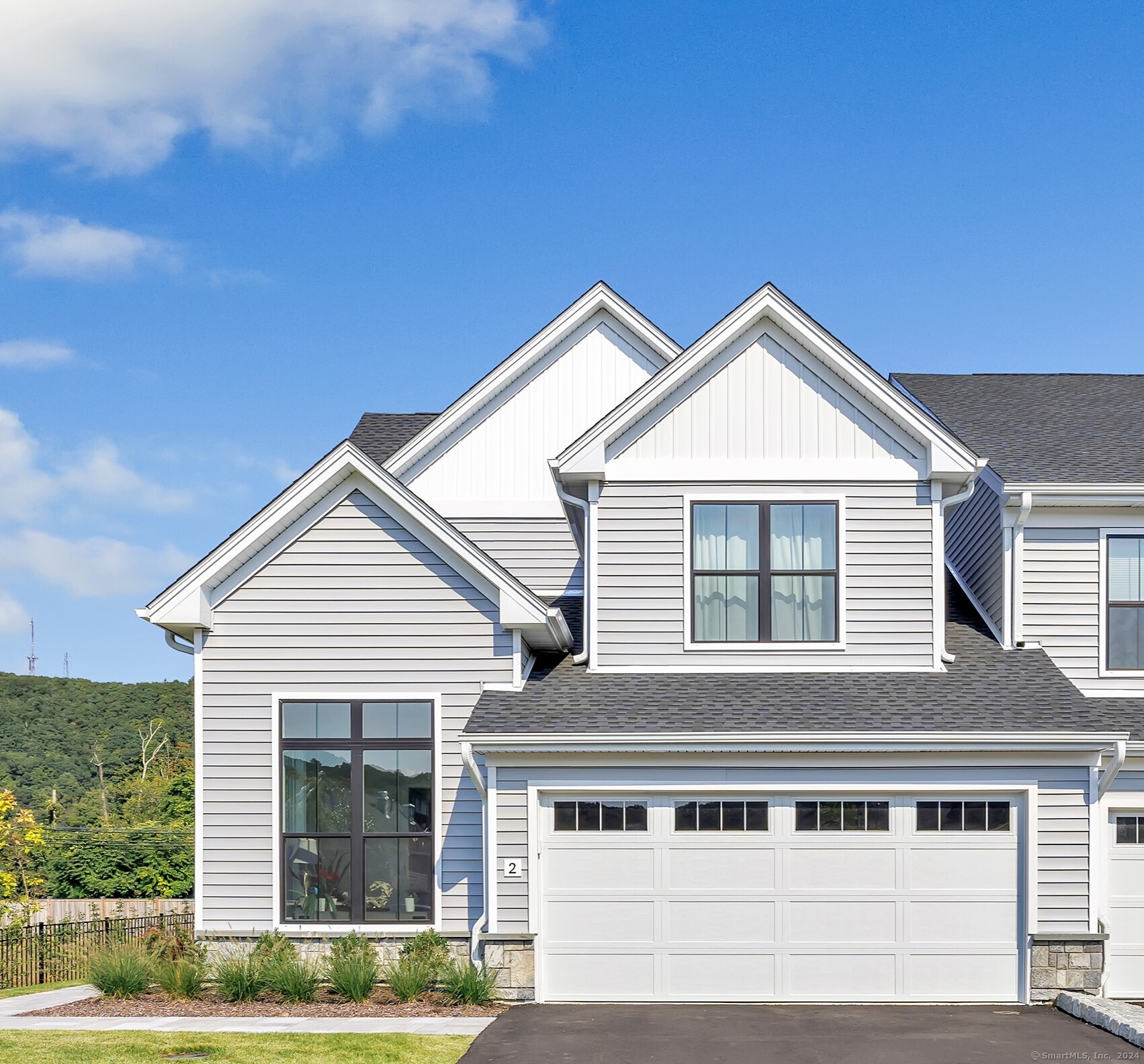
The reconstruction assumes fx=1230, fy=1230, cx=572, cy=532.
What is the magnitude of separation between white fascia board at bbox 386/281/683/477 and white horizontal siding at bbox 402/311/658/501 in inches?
4.8

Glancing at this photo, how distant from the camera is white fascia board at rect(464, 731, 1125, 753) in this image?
41.7 feet

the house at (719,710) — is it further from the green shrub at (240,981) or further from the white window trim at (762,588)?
the green shrub at (240,981)

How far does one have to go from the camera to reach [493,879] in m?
13.0

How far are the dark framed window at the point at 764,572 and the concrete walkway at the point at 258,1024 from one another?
5.22 meters

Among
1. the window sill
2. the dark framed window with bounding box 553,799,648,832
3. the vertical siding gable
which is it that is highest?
the vertical siding gable

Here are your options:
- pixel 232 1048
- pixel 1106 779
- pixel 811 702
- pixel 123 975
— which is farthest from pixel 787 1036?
pixel 123 975

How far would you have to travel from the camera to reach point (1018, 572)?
15.2 metres

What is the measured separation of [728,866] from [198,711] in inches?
241

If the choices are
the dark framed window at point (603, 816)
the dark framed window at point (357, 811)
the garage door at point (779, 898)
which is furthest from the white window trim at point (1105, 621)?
the dark framed window at point (357, 811)

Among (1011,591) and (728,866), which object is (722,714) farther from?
(1011,591)

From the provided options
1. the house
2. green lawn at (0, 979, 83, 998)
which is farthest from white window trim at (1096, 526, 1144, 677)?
green lawn at (0, 979, 83, 998)

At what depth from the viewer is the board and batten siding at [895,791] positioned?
1283cm

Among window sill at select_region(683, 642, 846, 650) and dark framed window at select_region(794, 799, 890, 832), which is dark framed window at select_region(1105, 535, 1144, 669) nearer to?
window sill at select_region(683, 642, 846, 650)

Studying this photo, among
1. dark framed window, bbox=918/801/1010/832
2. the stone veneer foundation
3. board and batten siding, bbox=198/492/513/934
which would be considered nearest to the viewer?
the stone veneer foundation
